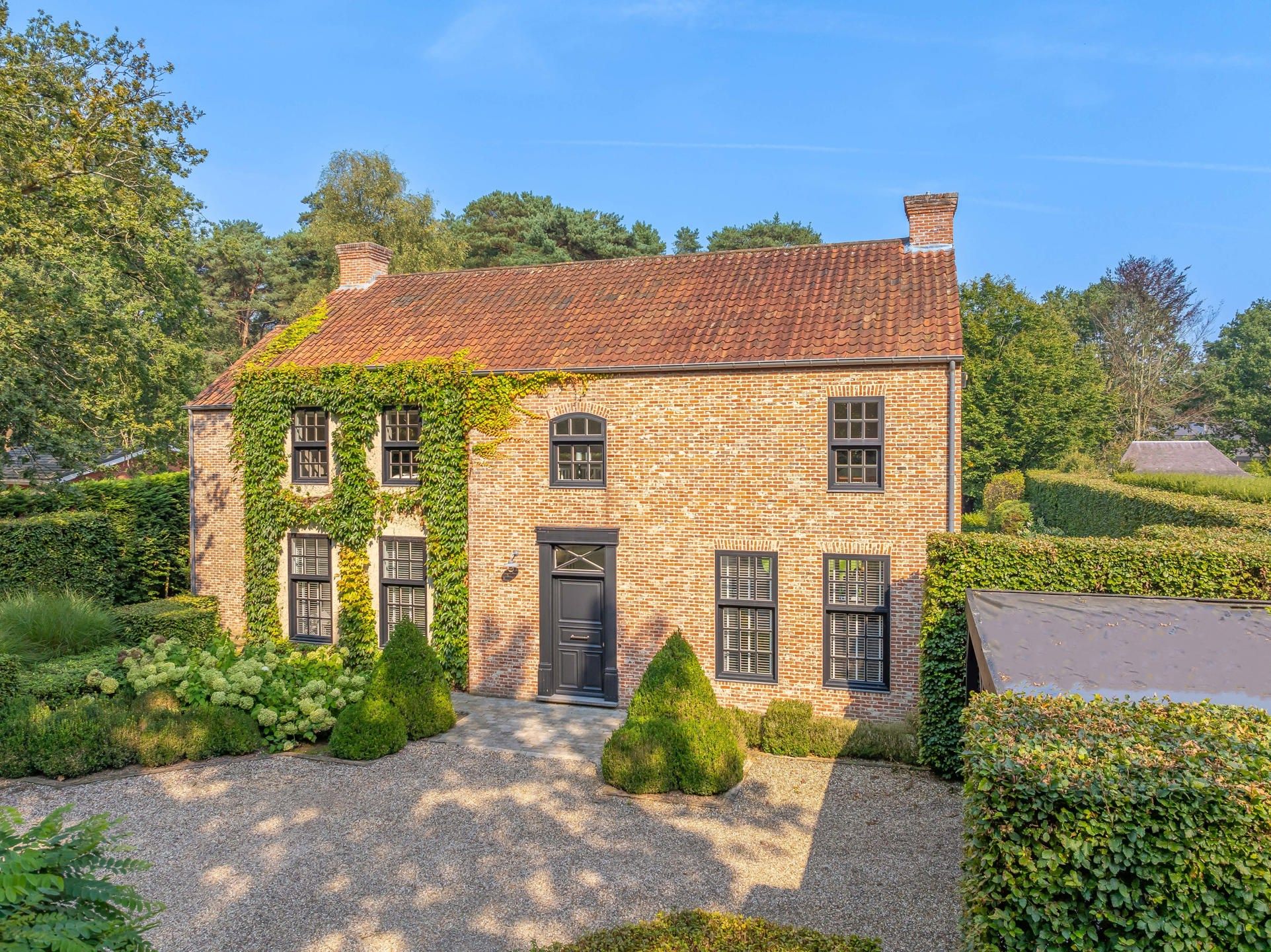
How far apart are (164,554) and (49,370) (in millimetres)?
4897

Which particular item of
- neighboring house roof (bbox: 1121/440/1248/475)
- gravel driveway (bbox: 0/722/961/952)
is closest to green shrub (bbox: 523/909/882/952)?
gravel driveway (bbox: 0/722/961/952)

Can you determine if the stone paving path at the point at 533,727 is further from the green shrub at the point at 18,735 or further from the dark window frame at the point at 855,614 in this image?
the green shrub at the point at 18,735

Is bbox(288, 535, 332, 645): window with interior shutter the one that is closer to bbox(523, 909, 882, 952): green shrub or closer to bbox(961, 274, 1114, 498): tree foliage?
bbox(523, 909, 882, 952): green shrub

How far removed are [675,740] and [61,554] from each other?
542 inches

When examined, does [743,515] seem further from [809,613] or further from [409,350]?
[409,350]

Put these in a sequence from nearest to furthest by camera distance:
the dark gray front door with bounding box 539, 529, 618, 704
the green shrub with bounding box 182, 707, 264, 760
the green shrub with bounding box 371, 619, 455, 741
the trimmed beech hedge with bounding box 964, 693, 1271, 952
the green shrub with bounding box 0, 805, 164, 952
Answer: the green shrub with bounding box 0, 805, 164, 952
the trimmed beech hedge with bounding box 964, 693, 1271, 952
the green shrub with bounding box 182, 707, 264, 760
the green shrub with bounding box 371, 619, 455, 741
the dark gray front door with bounding box 539, 529, 618, 704

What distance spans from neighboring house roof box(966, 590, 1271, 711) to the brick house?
13.4 feet

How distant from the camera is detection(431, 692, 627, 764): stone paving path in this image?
1162 cm

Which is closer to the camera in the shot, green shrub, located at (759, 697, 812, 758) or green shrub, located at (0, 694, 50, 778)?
green shrub, located at (0, 694, 50, 778)

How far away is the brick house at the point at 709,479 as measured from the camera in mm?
12484

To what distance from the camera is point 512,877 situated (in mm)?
7816

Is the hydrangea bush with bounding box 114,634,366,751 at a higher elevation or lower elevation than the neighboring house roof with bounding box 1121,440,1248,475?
lower

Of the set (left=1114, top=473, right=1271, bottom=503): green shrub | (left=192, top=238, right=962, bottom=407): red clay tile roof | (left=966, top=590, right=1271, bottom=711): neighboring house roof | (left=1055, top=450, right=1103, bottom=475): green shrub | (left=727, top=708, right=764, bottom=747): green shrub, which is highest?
(left=192, top=238, right=962, bottom=407): red clay tile roof

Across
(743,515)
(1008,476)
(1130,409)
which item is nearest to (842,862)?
(743,515)
